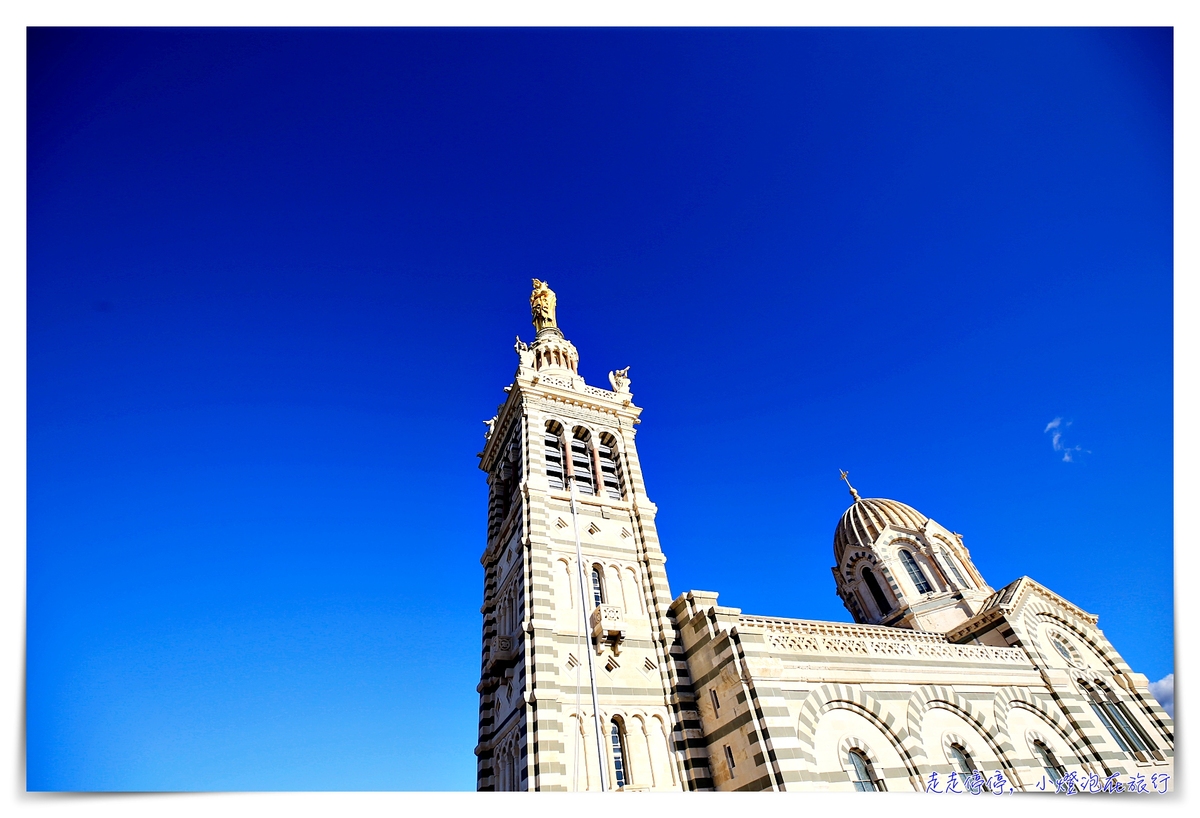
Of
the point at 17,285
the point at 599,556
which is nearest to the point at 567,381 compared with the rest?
the point at 599,556

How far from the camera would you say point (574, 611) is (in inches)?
928

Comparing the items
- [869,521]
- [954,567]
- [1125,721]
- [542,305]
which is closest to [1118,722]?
[1125,721]

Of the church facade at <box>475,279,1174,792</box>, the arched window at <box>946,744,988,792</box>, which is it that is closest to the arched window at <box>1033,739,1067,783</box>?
the church facade at <box>475,279,1174,792</box>

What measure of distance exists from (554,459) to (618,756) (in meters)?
14.6

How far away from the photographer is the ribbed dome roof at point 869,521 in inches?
1591

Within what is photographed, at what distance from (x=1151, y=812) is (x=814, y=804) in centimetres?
835

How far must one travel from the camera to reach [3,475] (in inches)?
548

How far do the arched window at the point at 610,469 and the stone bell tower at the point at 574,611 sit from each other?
9 centimetres

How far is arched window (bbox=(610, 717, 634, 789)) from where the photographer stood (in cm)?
1963

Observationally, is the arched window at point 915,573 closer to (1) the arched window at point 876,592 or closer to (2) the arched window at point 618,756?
(1) the arched window at point 876,592

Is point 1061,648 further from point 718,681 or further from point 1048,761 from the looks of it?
point 718,681

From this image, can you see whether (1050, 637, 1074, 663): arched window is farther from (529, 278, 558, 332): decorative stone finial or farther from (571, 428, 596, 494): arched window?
(529, 278, 558, 332): decorative stone finial

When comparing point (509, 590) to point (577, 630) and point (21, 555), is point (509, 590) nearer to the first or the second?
point (577, 630)

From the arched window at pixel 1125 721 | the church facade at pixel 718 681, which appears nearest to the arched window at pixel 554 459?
the church facade at pixel 718 681
